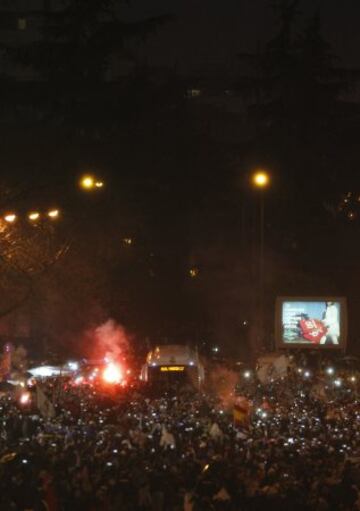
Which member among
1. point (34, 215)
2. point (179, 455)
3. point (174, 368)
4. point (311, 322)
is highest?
point (34, 215)

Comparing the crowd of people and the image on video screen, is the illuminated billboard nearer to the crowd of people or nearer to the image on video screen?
the image on video screen

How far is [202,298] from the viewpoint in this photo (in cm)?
3738

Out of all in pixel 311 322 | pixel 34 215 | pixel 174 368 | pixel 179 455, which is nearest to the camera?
pixel 179 455

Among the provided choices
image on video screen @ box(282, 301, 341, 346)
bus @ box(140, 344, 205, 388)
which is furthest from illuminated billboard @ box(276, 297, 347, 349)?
bus @ box(140, 344, 205, 388)

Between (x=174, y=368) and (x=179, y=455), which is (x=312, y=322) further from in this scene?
(x=179, y=455)

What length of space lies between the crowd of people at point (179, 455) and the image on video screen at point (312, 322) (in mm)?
8639

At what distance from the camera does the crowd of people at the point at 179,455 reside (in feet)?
35.1

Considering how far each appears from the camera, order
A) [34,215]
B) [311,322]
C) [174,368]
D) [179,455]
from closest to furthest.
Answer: [179,455] < [34,215] < [174,368] < [311,322]

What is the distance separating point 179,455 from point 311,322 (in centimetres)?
1586

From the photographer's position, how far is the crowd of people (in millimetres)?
10711

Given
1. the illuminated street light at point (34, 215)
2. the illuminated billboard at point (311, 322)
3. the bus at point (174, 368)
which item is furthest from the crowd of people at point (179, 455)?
the illuminated billboard at point (311, 322)

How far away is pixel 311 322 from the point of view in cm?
2819

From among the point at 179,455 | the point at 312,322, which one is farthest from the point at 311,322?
the point at 179,455

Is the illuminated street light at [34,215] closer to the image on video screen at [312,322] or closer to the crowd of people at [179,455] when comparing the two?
the crowd of people at [179,455]
